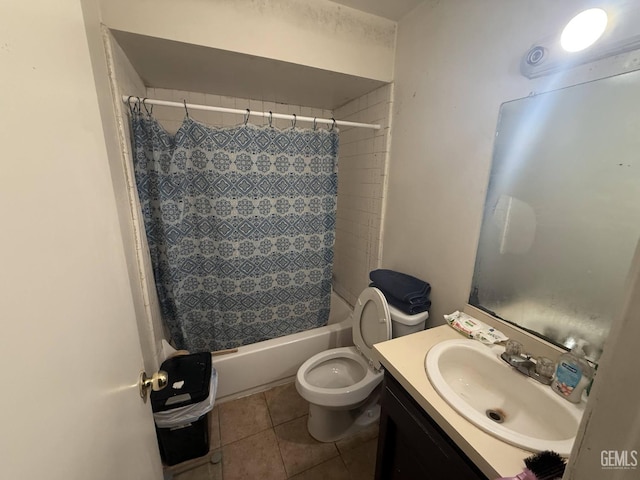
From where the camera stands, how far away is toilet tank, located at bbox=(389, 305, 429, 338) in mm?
1312

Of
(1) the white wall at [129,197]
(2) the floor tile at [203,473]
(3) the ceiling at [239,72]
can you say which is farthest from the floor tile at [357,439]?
(3) the ceiling at [239,72]

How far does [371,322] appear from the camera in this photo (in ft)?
4.86

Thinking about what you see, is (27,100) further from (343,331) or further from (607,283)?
(343,331)

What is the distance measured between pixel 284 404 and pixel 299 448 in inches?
12.1

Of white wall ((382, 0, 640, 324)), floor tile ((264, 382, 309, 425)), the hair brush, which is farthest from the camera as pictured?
floor tile ((264, 382, 309, 425))

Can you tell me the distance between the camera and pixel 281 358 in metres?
1.79

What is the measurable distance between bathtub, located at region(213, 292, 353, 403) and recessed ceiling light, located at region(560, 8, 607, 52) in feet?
5.95

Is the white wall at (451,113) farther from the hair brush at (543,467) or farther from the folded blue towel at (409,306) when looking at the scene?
the hair brush at (543,467)

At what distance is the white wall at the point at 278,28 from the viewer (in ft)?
3.73

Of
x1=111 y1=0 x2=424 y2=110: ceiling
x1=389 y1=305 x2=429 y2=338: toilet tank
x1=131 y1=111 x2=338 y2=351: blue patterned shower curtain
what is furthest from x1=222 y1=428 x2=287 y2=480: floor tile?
x1=111 y1=0 x2=424 y2=110: ceiling

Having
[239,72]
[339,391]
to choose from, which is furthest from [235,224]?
[339,391]

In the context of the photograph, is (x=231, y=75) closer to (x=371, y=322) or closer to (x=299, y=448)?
(x=371, y=322)

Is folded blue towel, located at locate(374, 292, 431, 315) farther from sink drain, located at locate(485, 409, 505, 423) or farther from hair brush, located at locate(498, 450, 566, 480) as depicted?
hair brush, located at locate(498, 450, 566, 480)

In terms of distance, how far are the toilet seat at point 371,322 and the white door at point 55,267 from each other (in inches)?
42.8
